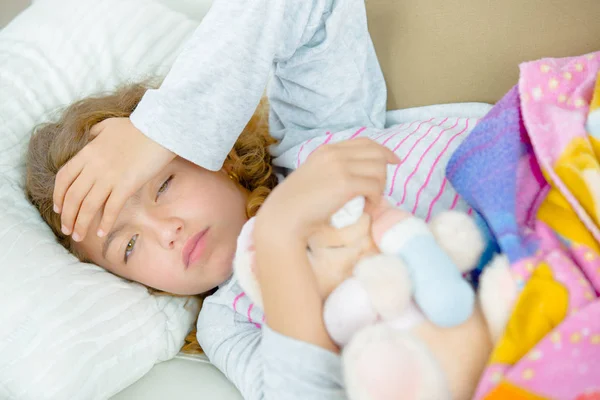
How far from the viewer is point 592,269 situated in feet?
1.78

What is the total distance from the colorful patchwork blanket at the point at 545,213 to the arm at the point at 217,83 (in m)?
0.30

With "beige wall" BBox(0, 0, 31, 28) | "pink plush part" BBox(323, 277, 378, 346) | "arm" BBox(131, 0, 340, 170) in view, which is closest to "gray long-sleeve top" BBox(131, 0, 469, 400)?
"arm" BBox(131, 0, 340, 170)

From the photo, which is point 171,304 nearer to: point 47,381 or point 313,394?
point 47,381

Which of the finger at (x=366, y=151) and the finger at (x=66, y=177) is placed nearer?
the finger at (x=366, y=151)

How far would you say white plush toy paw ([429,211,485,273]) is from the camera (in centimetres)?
54

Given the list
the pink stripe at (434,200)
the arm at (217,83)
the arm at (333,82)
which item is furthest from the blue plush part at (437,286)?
the arm at (333,82)

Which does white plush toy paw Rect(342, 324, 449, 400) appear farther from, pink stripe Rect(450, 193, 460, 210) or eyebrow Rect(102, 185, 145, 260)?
eyebrow Rect(102, 185, 145, 260)

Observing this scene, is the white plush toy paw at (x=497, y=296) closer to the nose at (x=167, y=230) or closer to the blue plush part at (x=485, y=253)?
the blue plush part at (x=485, y=253)

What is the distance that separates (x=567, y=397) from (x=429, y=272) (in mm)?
146

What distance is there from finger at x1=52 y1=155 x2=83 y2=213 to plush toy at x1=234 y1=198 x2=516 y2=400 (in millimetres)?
327

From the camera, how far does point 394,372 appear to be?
438 mm

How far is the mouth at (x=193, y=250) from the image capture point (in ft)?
2.70

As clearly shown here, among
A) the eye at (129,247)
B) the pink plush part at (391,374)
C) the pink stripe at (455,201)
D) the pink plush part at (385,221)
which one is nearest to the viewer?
the pink plush part at (391,374)

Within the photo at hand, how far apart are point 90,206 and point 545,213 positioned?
541 millimetres
